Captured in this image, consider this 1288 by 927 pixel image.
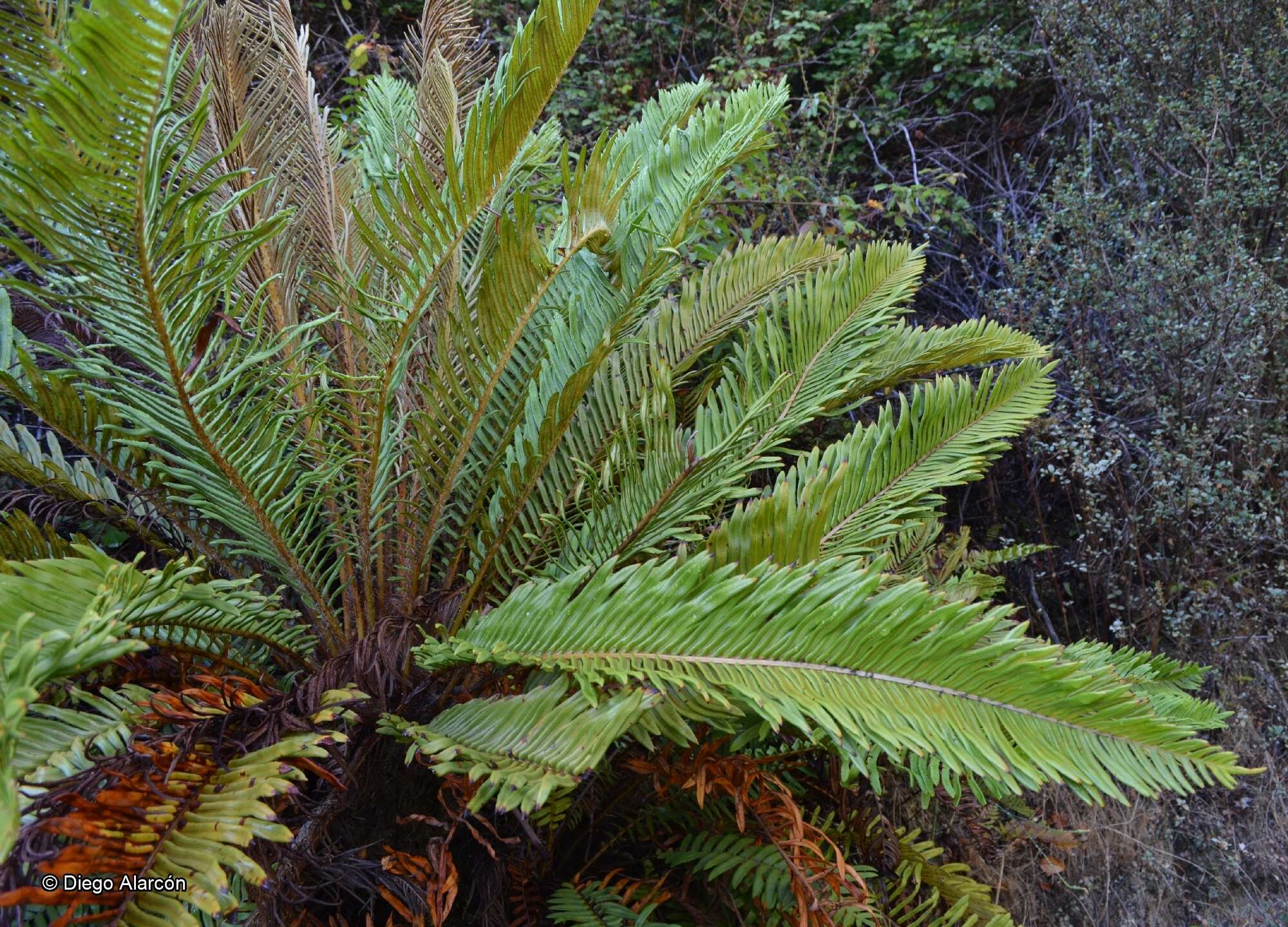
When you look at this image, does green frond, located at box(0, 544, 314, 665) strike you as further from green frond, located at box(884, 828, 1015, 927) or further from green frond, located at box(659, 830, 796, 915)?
green frond, located at box(884, 828, 1015, 927)

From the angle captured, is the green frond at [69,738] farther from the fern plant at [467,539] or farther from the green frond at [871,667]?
the green frond at [871,667]

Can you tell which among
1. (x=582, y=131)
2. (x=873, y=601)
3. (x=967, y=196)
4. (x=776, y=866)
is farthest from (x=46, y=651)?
(x=967, y=196)

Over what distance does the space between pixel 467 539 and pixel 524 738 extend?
1.92 ft

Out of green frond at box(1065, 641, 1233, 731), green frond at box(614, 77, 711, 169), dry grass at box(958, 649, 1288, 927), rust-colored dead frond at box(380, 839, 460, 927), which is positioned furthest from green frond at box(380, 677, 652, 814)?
dry grass at box(958, 649, 1288, 927)

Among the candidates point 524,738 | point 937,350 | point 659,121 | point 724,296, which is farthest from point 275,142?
point 937,350

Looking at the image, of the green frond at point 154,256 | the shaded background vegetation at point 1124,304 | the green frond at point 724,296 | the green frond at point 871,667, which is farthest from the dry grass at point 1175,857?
the green frond at point 154,256

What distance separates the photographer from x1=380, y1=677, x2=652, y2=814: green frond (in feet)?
2.95

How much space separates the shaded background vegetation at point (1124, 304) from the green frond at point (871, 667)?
53.4 inches

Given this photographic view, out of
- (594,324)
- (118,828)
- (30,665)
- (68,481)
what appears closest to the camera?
(30,665)

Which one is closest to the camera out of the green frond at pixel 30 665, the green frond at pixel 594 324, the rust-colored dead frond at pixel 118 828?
the green frond at pixel 30 665

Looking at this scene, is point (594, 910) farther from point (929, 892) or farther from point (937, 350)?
point (937, 350)

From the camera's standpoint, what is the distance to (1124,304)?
2875 millimetres

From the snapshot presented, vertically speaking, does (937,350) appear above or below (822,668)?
above

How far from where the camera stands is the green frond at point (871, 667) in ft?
2.85
